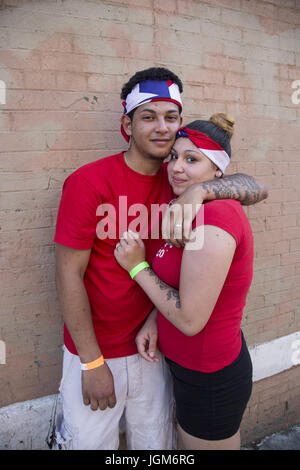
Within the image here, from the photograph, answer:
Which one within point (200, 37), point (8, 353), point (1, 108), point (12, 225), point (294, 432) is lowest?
point (294, 432)

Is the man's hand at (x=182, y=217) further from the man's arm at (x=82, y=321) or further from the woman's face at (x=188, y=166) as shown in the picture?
the man's arm at (x=82, y=321)

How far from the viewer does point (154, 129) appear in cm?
208

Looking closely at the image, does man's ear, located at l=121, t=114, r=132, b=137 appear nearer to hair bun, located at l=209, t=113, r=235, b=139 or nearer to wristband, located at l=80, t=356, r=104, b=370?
hair bun, located at l=209, t=113, r=235, b=139

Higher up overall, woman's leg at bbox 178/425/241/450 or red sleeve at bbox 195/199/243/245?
red sleeve at bbox 195/199/243/245

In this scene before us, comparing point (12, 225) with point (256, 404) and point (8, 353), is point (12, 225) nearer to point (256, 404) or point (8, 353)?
point (8, 353)

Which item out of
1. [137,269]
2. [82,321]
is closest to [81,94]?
[137,269]

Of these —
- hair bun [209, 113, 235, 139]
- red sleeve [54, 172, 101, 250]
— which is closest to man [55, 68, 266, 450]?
red sleeve [54, 172, 101, 250]

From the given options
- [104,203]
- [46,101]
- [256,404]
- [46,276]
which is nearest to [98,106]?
[46,101]

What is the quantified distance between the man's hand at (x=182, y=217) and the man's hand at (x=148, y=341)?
0.64 m

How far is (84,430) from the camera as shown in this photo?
6.79ft

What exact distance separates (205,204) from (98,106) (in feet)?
4.22

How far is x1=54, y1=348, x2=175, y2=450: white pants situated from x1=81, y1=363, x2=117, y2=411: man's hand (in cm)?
11

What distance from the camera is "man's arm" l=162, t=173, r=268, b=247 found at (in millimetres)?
1721

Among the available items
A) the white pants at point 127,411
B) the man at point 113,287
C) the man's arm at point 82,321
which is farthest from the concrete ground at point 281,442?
the man's arm at point 82,321
